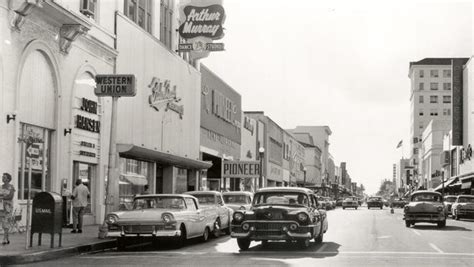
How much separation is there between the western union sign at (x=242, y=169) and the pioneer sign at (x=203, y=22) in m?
12.6

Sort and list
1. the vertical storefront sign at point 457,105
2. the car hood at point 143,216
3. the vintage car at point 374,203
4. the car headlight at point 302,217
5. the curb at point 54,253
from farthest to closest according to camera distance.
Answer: the vintage car at point 374,203 → the vertical storefront sign at point 457,105 → the car hood at point 143,216 → the car headlight at point 302,217 → the curb at point 54,253

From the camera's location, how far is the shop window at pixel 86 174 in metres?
24.1

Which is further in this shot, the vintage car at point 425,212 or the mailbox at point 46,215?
the vintage car at point 425,212

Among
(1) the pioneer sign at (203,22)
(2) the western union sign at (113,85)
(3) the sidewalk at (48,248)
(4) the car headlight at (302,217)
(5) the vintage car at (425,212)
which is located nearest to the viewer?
(3) the sidewalk at (48,248)

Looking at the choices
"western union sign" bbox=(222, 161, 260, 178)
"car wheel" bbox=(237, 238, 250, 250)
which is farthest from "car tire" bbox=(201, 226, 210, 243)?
"western union sign" bbox=(222, 161, 260, 178)

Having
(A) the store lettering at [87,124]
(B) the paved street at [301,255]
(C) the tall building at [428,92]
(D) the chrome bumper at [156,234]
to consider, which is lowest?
(B) the paved street at [301,255]

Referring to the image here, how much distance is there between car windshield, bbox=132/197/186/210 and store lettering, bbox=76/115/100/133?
7031 mm

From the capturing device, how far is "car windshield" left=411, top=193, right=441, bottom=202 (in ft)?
94.4

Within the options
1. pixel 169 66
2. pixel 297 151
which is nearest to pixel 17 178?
pixel 169 66

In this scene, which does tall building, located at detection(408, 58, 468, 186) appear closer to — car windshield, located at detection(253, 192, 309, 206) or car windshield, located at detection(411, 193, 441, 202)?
car windshield, located at detection(411, 193, 441, 202)

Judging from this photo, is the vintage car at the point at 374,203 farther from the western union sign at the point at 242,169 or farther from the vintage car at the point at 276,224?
the vintage car at the point at 276,224

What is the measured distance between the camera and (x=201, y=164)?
125 ft

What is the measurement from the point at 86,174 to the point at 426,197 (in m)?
14.8

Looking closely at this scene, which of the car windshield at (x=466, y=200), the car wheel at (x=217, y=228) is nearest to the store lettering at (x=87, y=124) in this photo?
the car wheel at (x=217, y=228)
